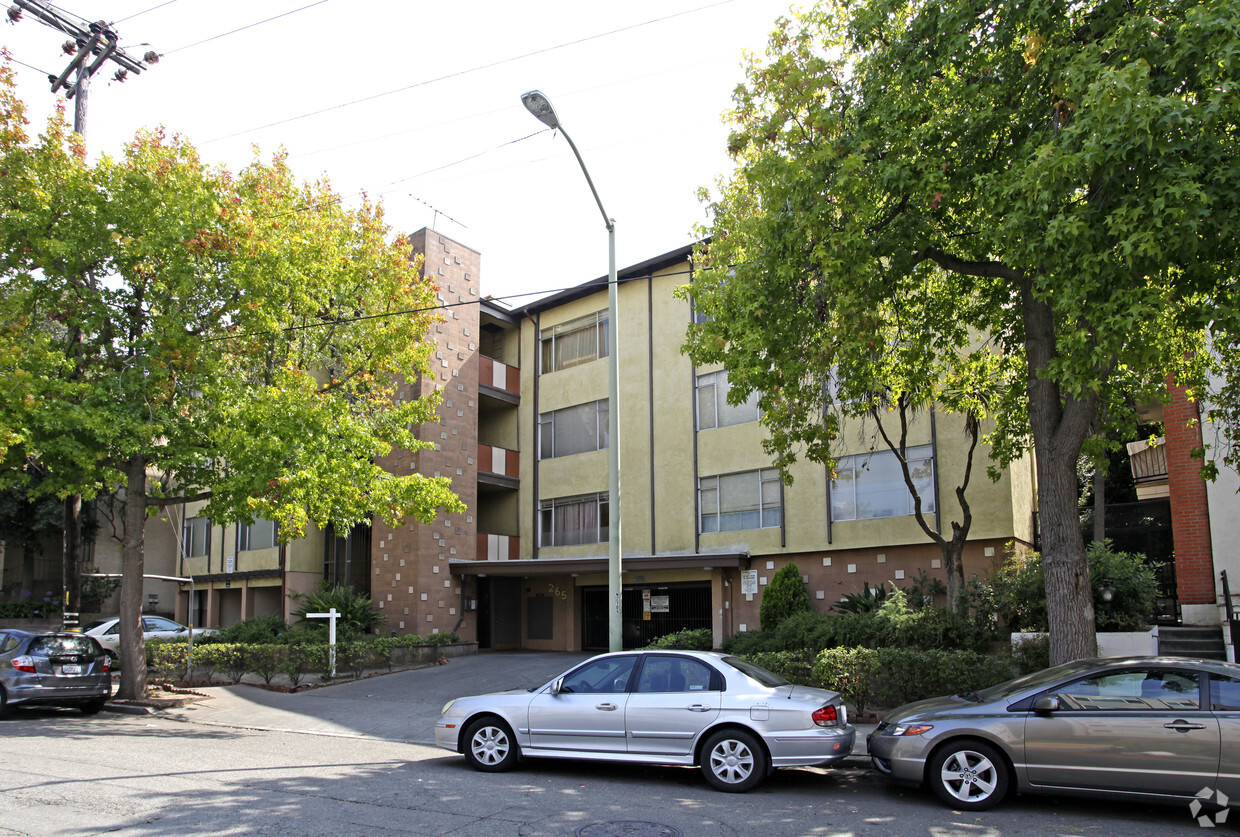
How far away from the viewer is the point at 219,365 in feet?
49.0

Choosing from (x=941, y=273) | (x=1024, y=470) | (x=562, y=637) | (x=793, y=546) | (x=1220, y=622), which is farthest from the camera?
(x=562, y=637)

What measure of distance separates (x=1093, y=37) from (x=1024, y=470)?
11265mm

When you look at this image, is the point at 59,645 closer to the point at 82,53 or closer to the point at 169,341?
the point at 169,341

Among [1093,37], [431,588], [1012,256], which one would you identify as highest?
[1093,37]

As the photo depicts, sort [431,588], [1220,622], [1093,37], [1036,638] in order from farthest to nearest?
[431,588] < [1220,622] < [1036,638] < [1093,37]

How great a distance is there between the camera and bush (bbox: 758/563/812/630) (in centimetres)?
1938

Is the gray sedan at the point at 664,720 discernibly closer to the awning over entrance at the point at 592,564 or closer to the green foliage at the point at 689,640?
the green foliage at the point at 689,640

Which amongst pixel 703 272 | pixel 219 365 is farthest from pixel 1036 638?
pixel 219 365

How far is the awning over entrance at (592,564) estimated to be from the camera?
20875mm

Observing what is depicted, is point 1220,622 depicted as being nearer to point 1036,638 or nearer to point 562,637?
point 1036,638

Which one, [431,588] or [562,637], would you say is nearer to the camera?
[431,588]

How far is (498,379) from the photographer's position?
27.2 metres

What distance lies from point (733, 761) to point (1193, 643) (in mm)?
10302

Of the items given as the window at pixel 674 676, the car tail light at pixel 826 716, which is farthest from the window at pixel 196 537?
the car tail light at pixel 826 716
